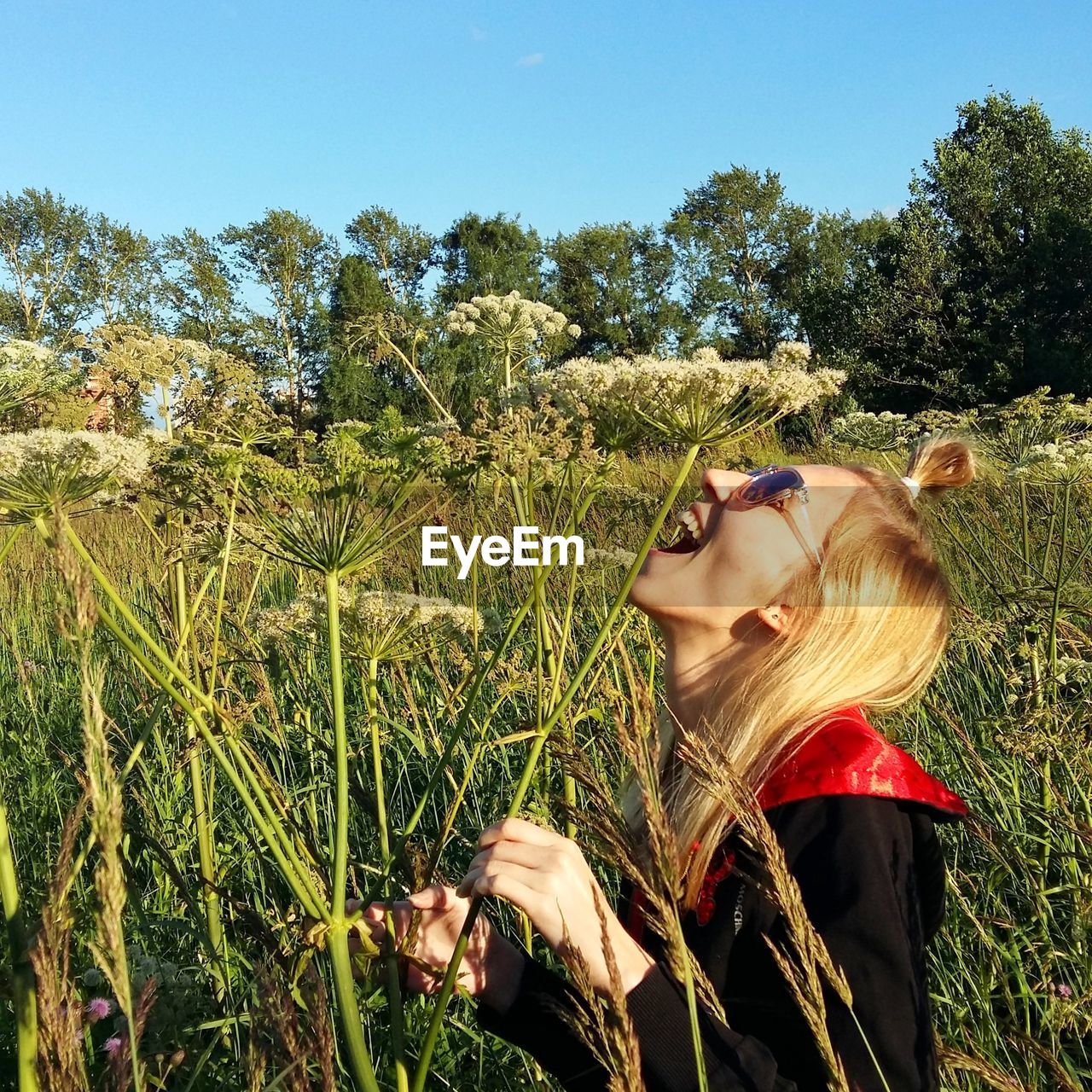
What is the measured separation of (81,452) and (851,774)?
139 centimetres

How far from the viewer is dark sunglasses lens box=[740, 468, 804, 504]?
218 centimetres

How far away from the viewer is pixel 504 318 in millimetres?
3287

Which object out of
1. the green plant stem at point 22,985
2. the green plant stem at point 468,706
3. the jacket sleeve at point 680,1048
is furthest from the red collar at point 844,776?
the green plant stem at point 22,985

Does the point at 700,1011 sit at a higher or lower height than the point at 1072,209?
lower

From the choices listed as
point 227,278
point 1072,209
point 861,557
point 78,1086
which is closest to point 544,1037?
point 78,1086

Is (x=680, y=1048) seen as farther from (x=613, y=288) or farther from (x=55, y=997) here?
(x=613, y=288)

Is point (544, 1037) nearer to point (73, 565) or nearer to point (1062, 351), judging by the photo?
point (73, 565)

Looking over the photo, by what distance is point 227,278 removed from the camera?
49.4 metres

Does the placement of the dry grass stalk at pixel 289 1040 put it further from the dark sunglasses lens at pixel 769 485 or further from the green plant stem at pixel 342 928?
the dark sunglasses lens at pixel 769 485

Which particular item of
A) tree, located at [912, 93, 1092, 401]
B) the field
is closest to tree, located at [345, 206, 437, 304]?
tree, located at [912, 93, 1092, 401]

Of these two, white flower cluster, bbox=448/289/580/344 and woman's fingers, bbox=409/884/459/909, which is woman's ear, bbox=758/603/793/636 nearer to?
woman's fingers, bbox=409/884/459/909

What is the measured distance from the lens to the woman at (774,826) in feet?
4.77

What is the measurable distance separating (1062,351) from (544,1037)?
3492 cm

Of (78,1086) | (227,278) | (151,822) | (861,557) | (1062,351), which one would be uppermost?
(227,278)
